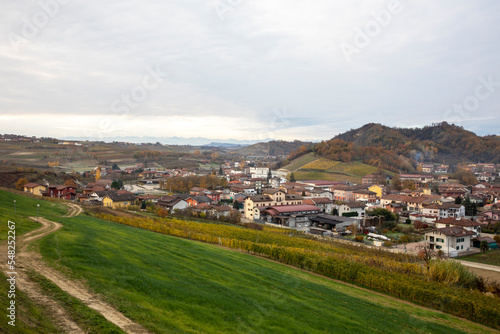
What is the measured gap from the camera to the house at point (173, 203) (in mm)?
40969

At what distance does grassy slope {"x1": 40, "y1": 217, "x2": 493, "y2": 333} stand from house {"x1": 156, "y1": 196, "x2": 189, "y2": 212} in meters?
26.1

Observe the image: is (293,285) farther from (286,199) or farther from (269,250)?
(286,199)

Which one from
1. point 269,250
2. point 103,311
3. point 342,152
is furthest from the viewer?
point 342,152

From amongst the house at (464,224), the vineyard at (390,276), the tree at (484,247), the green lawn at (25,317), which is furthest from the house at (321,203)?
the green lawn at (25,317)

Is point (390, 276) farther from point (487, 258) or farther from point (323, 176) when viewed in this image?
point (323, 176)

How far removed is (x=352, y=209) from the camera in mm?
44875

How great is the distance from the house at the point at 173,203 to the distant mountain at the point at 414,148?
70.8 m

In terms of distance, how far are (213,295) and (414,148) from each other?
145420 mm

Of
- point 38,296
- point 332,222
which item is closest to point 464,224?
point 332,222

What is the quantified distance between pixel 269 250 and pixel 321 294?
774 cm


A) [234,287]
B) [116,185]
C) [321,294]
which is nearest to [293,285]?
[321,294]

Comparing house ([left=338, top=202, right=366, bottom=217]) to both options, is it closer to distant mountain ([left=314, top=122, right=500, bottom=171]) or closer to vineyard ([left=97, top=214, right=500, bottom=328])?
vineyard ([left=97, top=214, right=500, bottom=328])

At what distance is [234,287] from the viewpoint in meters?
10.8

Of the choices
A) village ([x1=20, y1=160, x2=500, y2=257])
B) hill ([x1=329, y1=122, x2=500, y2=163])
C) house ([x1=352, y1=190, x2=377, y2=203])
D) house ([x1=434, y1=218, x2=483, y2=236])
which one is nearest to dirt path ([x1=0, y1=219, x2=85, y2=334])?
village ([x1=20, y1=160, x2=500, y2=257])
